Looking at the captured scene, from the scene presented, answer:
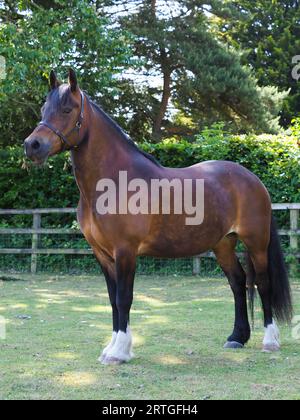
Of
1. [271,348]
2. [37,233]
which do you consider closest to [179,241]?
[271,348]

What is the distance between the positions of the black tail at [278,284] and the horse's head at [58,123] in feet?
6.52

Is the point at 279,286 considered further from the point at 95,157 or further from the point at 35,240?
the point at 35,240

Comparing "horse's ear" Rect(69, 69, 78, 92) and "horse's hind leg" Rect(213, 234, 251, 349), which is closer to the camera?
"horse's ear" Rect(69, 69, 78, 92)

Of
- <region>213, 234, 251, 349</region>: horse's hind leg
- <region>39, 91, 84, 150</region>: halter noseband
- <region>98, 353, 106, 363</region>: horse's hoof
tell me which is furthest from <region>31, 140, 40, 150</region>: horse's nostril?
<region>213, 234, 251, 349</region>: horse's hind leg

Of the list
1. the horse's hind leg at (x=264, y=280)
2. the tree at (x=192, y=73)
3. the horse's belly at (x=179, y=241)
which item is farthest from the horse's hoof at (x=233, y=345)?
the tree at (x=192, y=73)

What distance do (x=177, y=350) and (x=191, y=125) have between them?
54.1 feet

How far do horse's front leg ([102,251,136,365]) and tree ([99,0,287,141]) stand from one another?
48.0 feet

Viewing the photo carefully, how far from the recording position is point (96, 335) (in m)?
5.18

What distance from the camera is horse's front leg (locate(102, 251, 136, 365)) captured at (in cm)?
411

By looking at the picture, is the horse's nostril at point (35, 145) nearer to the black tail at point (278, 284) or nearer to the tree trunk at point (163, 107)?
the black tail at point (278, 284)

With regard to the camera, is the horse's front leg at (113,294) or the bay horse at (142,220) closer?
the bay horse at (142,220)

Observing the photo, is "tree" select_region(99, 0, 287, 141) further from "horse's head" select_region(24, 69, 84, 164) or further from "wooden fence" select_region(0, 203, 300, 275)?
"horse's head" select_region(24, 69, 84, 164)

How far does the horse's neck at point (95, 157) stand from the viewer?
431cm

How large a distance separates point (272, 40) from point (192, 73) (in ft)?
23.7
